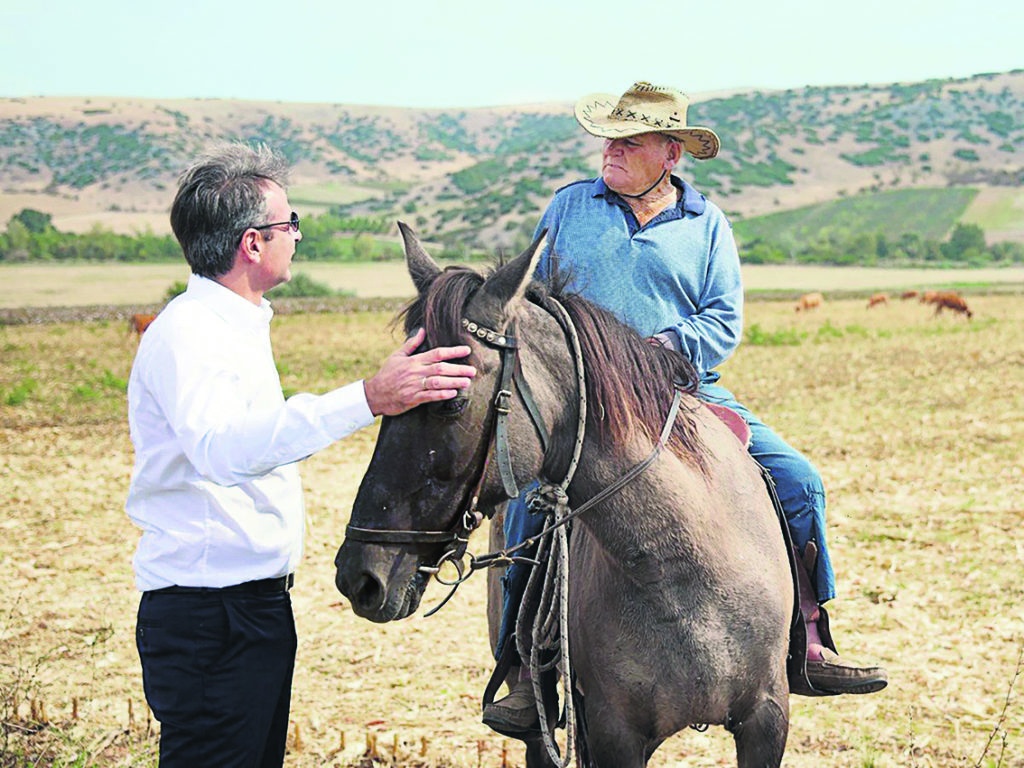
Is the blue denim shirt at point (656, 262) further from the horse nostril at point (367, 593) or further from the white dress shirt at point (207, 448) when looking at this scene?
the horse nostril at point (367, 593)

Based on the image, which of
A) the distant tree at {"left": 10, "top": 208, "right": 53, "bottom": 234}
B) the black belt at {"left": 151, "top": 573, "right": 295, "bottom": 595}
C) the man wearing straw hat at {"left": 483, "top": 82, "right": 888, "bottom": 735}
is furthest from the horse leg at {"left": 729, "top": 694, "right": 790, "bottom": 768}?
the distant tree at {"left": 10, "top": 208, "right": 53, "bottom": 234}

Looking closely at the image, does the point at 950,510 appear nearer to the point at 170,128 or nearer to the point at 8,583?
the point at 8,583

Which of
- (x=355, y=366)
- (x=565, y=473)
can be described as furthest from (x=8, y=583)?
(x=355, y=366)

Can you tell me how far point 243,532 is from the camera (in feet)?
8.99

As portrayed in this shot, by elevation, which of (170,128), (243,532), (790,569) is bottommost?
(790,569)

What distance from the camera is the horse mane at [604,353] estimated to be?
2463mm

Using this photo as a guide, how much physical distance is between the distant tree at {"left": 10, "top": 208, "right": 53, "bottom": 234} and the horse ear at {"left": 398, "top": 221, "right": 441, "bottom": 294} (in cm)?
7888

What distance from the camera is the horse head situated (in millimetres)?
2410

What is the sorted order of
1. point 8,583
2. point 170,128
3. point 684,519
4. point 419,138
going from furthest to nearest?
point 419,138 → point 170,128 → point 8,583 → point 684,519

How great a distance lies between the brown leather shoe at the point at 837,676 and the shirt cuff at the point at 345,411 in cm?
221

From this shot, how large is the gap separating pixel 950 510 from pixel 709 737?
Result: 17.1 ft

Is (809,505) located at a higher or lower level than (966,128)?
lower

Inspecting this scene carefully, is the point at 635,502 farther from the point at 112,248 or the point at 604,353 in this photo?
the point at 112,248

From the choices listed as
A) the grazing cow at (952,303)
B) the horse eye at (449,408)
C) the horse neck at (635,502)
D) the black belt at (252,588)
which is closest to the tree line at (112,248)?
the grazing cow at (952,303)
